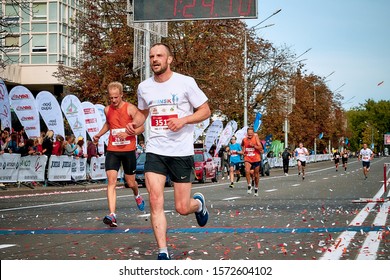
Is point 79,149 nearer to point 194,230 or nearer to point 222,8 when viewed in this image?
point 222,8

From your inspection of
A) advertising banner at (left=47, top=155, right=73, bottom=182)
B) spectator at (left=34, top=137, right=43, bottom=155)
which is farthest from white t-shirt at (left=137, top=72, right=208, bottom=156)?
advertising banner at (left=47, top=155, right=73, bottom=182)

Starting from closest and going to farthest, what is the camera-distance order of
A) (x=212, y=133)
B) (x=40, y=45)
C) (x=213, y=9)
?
(x=213, y=9), (x=212, y=133), (x=40, y=45)

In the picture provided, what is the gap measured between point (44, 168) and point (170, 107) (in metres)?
18.1

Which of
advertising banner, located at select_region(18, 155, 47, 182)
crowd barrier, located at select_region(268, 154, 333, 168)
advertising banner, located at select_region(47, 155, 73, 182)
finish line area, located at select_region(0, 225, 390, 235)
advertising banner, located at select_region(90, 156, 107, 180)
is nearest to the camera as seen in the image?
finish line area, located at select_region(0, 225, 390, 235)

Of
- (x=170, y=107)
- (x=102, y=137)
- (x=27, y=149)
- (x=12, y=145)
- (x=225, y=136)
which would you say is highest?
(x=225, y=136)

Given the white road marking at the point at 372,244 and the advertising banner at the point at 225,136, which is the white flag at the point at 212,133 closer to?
the advertising banner at the point at 225,136

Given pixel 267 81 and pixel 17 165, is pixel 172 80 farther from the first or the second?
pixel 267 81

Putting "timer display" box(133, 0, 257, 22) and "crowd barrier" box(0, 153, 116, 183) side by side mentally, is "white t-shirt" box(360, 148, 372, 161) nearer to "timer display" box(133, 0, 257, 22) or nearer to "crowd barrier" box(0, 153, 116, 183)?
"crowd barrier" box(0, 153, 116, 183)

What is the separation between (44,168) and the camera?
24969 millimetres

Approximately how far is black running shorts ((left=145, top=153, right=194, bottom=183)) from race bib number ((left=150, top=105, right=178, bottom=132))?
0.94 feet

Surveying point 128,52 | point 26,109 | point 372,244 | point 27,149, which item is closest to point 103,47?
point 128,52

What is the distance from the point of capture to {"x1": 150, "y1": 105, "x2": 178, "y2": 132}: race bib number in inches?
291

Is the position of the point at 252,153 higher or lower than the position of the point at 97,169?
higher

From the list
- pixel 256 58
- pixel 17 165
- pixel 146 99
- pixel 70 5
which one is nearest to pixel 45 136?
pixel 17 165
